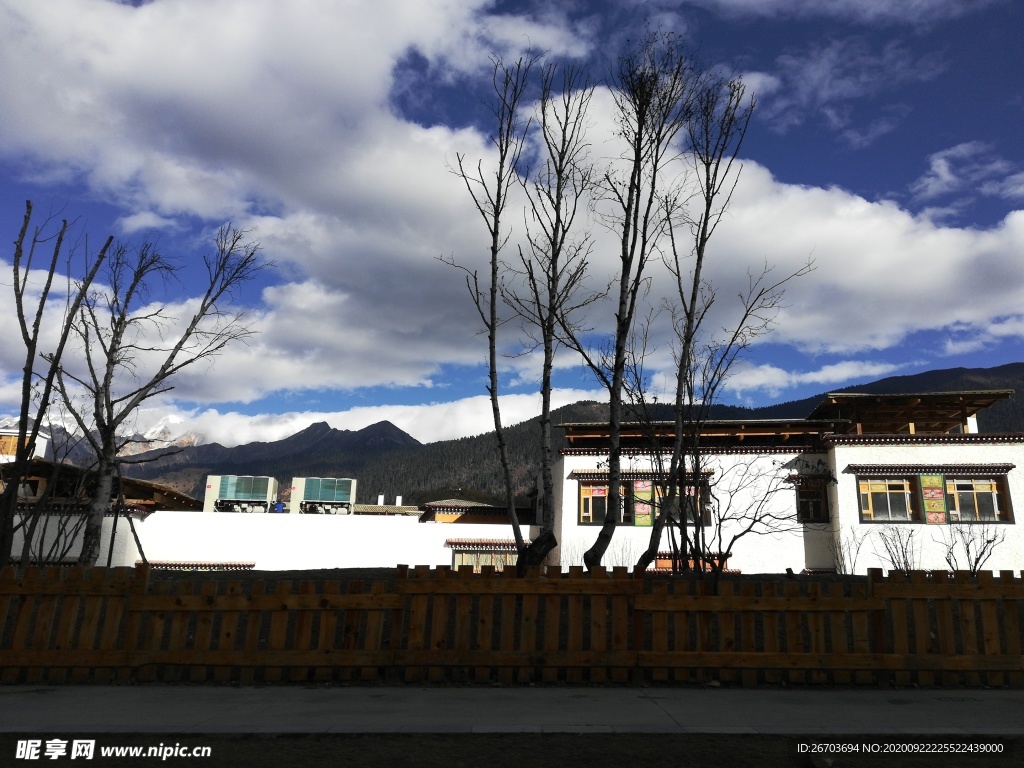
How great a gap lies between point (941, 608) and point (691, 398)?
6.69 meters

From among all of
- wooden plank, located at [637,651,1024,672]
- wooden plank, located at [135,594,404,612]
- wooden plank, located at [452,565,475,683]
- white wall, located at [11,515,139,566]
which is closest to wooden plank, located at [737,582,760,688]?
wooden plank, located at [637,651,1024,672]

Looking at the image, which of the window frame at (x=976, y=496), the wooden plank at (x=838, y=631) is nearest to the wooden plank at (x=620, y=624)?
the wooden plank at (x=838, y=631)

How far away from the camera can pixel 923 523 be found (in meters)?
29.2

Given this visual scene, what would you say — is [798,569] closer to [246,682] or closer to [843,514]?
[843,514]

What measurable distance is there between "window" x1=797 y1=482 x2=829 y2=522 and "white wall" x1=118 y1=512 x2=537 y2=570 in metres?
14.2

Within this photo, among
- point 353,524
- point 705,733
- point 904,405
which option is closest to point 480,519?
point 353,524

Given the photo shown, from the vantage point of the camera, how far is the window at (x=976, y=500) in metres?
29.0

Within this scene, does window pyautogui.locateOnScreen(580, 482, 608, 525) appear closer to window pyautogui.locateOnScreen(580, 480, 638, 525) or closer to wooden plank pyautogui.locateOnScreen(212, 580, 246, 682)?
window pyautogui.locateOnScreen(580, 480, 638, 525)

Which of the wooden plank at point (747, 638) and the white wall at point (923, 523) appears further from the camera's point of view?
the white wall at point (923, 523)

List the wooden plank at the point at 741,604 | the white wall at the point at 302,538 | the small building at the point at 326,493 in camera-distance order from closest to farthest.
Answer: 1. the wooden plank at the point at 741,604
2. the white wall at the point at 302,538
3. the small building at the point at 326,493

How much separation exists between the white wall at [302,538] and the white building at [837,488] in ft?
26.4

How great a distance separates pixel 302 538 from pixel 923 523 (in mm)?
A: 30806

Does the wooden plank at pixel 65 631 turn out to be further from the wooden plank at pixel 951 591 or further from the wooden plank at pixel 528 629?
the wooden plank at pixel 951 591

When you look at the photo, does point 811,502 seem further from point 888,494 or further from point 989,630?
point 989,630
